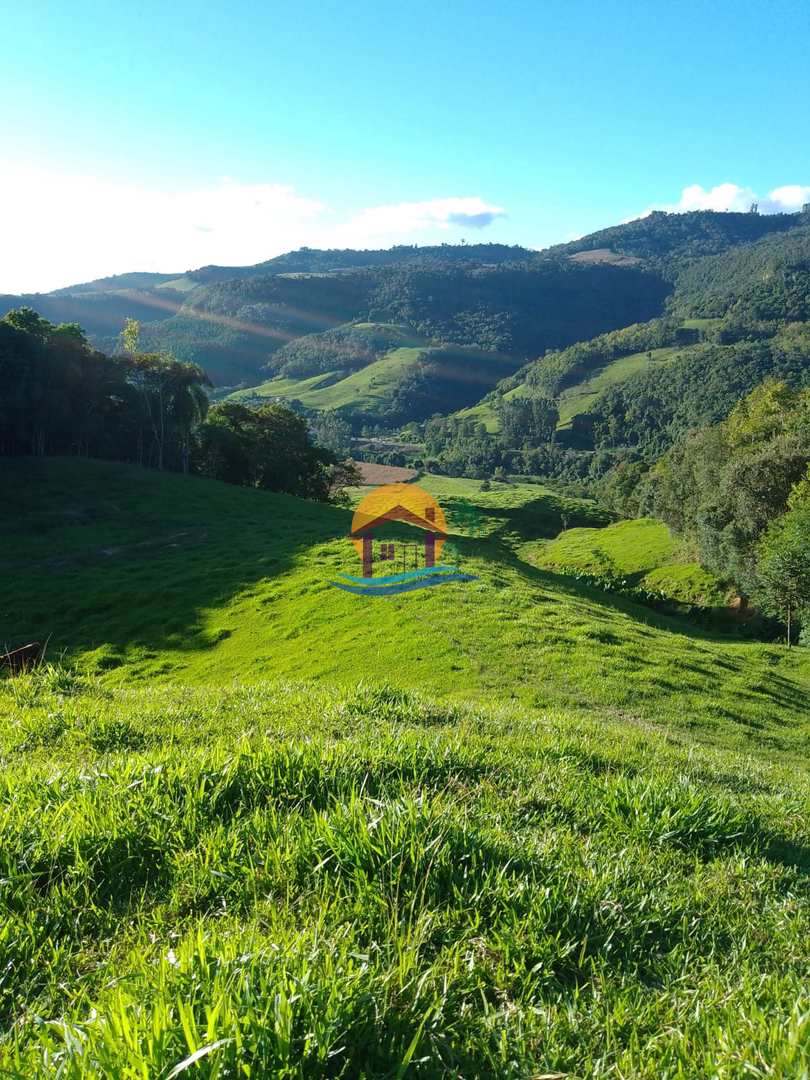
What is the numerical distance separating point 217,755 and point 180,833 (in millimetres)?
884

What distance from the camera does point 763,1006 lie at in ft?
8.32

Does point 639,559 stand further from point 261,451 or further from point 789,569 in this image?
point 261,451

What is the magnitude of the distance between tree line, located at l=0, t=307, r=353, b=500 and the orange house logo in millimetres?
23472

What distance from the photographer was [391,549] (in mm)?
32844

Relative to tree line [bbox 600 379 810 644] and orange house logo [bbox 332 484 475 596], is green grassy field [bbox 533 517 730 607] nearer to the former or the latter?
tree line [bbox 600 379 810 644]

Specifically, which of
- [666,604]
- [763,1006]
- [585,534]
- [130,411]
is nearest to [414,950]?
[763,1006]

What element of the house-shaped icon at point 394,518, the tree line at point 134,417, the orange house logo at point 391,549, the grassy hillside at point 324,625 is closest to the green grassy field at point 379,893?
the grassy hillside at point 324,625

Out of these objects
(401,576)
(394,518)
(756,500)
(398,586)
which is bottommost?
(398,586)

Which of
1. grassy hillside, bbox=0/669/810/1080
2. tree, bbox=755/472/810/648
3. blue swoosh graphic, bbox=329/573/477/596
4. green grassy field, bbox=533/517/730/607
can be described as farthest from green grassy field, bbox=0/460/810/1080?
green grassy field, bbox=533/517/730/607

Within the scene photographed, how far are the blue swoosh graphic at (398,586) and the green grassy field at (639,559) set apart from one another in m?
36.4

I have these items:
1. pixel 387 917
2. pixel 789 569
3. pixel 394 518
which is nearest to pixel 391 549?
pixel 394 518

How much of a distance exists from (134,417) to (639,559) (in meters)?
56.9

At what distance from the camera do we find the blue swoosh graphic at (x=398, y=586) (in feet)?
86.3

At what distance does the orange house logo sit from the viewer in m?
27.2
